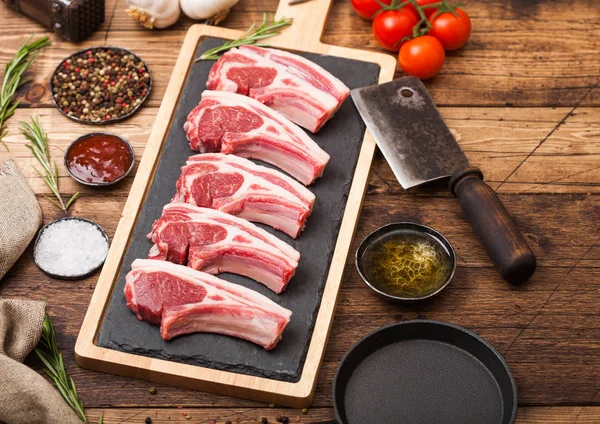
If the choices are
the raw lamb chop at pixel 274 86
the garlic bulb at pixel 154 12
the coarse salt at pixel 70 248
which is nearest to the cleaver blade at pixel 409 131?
the raw lamb chop at pixel 274 86

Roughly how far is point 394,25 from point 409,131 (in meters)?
0.73

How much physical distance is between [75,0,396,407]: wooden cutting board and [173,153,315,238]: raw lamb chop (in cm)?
23

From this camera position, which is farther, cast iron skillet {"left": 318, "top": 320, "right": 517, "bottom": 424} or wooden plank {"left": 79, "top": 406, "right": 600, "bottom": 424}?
wooden plank {"left": 79, "top": 406, "right": 600, "bottom": 424}

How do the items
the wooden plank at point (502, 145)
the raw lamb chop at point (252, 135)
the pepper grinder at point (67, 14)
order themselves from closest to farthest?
the raw lamb chop at point (252, 135) → the wooden plank at point (502, 145) → the pepper grinder at point (67, 14)

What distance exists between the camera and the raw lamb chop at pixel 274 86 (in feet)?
14.8

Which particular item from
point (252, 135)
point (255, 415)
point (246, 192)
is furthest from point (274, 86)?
point (255, 415)

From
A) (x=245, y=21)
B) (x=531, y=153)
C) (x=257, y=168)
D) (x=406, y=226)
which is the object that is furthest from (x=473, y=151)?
(x=245, y=21)

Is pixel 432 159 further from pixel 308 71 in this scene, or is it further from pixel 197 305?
pixel 197 305

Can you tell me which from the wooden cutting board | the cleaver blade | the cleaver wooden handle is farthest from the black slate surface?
the cleaver wooden handle

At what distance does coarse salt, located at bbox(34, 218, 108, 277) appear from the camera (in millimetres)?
4164

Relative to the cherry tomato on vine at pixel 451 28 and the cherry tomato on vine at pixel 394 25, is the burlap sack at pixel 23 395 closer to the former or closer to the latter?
the cherry tomato on vine at pixel 394 25

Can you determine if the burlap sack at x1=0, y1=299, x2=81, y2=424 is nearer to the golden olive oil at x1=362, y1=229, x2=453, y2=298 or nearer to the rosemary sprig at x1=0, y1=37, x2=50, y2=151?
the rosemary sprig at x1=0, y1=37, x2=50, y2=151

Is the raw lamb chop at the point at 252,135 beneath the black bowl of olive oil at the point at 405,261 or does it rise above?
above

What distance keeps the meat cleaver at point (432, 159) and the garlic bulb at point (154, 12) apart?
1.24 metres
